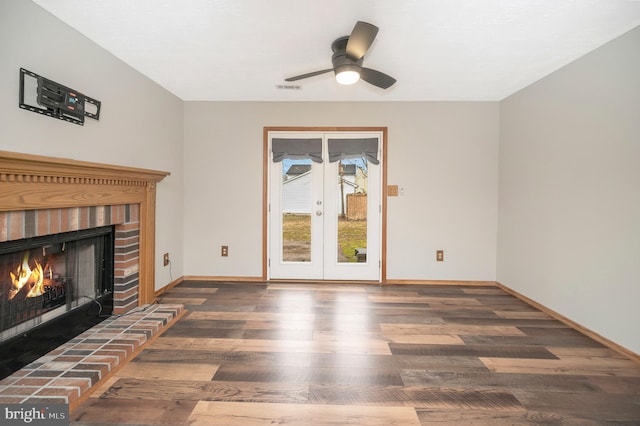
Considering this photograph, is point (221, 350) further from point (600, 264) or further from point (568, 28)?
point (568, 28)

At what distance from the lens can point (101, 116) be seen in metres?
2.58

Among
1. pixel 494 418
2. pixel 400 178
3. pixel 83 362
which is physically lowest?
pixel 494 418

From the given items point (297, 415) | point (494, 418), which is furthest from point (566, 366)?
point (297, 415)

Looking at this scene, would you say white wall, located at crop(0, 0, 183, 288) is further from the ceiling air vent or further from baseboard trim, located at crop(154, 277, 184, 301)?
the ceiling air vent

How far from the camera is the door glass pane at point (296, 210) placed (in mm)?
4074

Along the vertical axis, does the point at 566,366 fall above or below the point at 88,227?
below

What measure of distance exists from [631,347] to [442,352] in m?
1.32

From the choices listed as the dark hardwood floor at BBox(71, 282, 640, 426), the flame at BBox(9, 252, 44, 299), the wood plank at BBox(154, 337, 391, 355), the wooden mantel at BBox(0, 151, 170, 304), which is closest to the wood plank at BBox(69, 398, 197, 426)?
the dark hardwood floor at BBox(71, 282, 640, 426)

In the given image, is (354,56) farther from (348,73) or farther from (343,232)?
(343,232)

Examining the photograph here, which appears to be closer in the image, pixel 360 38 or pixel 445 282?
pixel 360 38

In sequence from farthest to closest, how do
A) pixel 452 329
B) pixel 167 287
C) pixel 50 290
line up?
pixel 167 287 → pixel 452 329 → pixel 50 290

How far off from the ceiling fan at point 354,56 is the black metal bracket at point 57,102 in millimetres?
1741

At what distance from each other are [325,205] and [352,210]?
1.15ft

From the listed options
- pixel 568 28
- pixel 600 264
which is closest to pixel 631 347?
pixel 600 264
